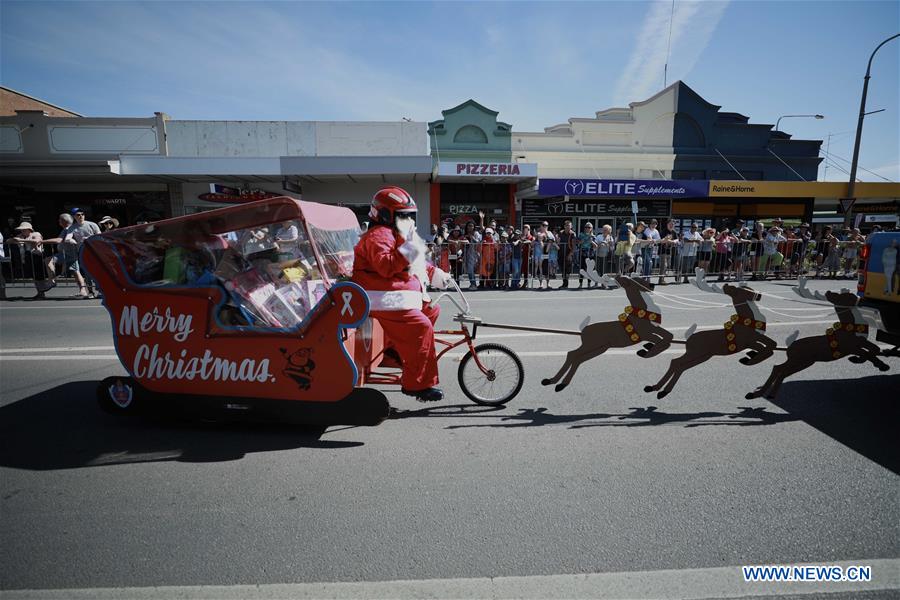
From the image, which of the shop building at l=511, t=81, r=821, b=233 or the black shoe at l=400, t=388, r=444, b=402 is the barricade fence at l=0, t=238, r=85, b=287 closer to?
the black shoe at l=400, t=388, r=444, b=402

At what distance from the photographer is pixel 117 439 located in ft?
12.3

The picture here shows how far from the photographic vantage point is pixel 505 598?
2.17 m

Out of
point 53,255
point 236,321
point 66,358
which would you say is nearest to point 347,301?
point 236,321

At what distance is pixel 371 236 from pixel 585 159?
23.3 meters

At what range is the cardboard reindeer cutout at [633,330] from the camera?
4277 millimetres

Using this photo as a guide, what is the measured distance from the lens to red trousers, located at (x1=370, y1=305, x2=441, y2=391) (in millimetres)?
3857

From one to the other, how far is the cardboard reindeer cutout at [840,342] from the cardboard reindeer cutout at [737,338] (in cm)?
33

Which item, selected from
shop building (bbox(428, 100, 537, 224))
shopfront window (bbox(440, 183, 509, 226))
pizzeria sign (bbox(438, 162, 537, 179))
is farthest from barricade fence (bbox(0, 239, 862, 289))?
shopfront window (bbox(440, 183, 509, 226))

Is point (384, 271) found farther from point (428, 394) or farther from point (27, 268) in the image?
point (27, 268)

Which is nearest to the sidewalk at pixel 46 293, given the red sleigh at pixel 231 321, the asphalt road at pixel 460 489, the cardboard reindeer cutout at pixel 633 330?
the asphalt road at pixel 460 489

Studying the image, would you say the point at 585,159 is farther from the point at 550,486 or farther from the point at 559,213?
the point at 550,486

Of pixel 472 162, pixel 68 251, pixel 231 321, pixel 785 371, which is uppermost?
pixel 472 162

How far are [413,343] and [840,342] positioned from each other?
3.97 meters
